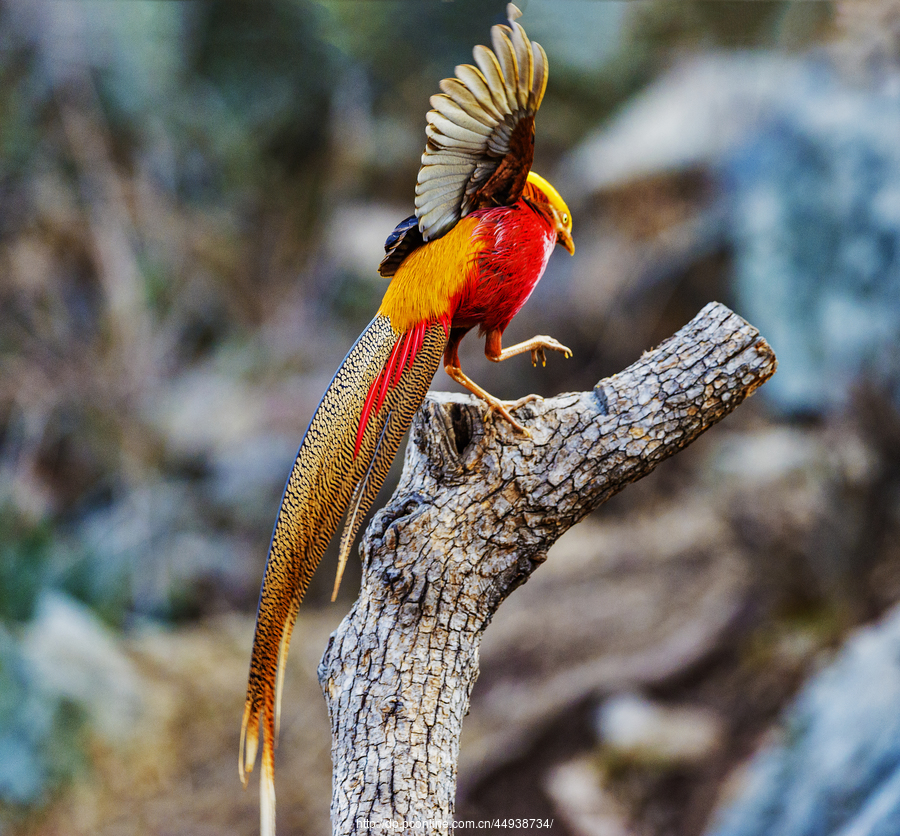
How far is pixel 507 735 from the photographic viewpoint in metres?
2.98

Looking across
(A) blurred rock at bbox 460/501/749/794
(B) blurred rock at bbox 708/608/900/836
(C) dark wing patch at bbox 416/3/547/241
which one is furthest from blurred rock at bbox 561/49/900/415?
(C) dark wing patch at bbox 416/3/547/241

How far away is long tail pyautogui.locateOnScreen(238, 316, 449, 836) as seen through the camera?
1.16 metres

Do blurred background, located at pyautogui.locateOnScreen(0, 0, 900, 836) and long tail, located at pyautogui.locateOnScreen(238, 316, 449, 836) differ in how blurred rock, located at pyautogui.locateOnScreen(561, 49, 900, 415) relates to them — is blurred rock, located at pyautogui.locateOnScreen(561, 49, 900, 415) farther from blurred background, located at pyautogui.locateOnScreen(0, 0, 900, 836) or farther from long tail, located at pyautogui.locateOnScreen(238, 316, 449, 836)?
long tail, located at pyautogui.locateOnScreen(238, 316, 449, 836)

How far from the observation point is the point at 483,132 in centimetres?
111

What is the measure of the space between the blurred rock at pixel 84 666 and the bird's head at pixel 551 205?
8.92 ft

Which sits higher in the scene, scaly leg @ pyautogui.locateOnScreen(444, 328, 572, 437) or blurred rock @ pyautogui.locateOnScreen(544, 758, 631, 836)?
scaly leg @ pyautogui.locateOnScreen(444, 328, 572, 437)

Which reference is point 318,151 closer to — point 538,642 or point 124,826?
point 538,642

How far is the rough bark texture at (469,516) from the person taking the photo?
114cm

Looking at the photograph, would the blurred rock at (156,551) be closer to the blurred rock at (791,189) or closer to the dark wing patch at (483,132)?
the blurred rock at (791,189)

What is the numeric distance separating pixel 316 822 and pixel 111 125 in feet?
11.8

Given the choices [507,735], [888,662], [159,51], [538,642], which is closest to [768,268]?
[888,662]

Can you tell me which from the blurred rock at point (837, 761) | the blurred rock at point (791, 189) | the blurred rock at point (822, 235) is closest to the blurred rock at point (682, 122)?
the blurred rock at point (791, 189)

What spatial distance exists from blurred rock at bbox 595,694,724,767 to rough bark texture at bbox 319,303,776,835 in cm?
201

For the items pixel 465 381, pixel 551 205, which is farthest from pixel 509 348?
pixel 551 205
